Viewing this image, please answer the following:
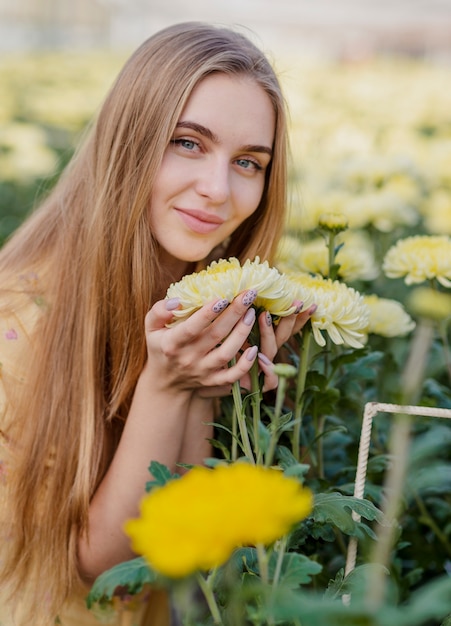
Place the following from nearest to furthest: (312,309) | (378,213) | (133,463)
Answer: (312,309) → (133,463) → (378,213)

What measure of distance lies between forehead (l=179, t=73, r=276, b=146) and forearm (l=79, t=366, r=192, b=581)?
0.49 m

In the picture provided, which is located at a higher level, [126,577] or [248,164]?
[248,164]

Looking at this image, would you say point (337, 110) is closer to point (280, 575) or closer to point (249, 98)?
point (249, 98)

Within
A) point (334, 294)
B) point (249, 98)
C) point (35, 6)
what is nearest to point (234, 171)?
point (249, 98)

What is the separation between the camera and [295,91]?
241 inches

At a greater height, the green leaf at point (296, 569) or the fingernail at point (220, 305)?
the fingernail at point (220, 305)

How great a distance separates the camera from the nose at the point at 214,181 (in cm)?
147

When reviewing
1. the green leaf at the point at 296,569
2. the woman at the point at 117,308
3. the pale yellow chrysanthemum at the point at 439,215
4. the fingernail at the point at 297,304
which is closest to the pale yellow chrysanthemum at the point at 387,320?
the woman at the point at 117,308

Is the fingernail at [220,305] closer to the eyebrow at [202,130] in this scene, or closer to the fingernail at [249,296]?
the fingernail at [249,296]

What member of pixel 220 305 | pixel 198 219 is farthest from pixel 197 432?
pixel 220 305

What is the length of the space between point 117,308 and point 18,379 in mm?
238

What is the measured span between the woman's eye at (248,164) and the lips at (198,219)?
0.42 ft

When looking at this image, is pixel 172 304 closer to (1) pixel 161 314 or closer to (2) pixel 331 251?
(1) pixel 161 314

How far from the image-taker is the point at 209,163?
149 centimetres
